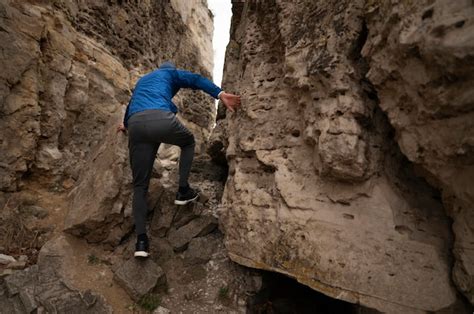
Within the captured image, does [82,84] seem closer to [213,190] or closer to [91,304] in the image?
[213,190]

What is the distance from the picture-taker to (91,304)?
2322mm

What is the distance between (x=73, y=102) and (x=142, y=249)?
2.82m

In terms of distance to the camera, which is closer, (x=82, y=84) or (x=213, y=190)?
(x=213, y=190)

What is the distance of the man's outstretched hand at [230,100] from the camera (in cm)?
314

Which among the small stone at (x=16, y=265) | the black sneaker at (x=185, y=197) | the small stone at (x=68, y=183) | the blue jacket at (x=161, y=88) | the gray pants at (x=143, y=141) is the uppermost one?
the blue jacket at (x=161, y=88)

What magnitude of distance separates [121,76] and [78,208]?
10.3 feet

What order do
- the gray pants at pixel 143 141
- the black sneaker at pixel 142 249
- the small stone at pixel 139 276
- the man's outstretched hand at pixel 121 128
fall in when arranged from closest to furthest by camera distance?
the small stone at pixel 139 276 → the black sneaker at pixel 142 249 → the gray pants at pixel 143 141 → the man's outstretched hand at pixel 121 128

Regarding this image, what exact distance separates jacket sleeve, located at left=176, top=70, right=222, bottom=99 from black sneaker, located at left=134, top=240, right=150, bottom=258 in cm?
178

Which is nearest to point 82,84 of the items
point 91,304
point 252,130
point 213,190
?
point 213,190

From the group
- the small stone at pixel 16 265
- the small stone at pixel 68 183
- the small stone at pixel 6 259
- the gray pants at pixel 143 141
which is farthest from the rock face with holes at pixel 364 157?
the small stone at pixel 68 183

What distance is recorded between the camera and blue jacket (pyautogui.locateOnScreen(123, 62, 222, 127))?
2.87 m

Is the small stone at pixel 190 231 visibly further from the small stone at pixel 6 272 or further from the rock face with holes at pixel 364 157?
the small stone at pixel 6 272

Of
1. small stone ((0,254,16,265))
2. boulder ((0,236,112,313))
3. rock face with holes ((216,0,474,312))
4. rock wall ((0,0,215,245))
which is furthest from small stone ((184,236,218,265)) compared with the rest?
small stone ((0,254,16,265))

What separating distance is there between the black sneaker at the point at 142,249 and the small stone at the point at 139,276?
0.12 metres
